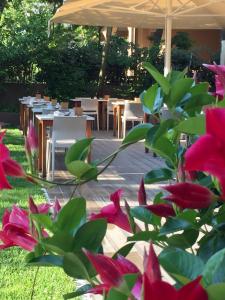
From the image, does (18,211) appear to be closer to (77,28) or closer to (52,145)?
(52,145)

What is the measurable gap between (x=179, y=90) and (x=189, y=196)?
30 cm

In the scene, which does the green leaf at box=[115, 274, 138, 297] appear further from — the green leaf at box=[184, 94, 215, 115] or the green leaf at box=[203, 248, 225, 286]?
the green leaf at box=[184, 94, 215, 115]

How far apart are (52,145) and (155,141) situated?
674 centimetres

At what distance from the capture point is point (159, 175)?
1.24m

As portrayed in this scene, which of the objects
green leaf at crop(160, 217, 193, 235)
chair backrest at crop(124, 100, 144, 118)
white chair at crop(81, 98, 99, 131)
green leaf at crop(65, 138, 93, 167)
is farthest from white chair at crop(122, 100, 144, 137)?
green leaf at crop(160, 217, 193, 235)

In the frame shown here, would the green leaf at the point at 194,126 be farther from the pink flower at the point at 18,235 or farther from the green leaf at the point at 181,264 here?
the pink flower at the point at 18,235

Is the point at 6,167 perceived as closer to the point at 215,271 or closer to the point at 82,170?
the point at 82,170

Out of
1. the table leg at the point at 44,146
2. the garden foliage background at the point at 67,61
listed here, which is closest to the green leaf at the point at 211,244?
the table leg at the point at 44,146

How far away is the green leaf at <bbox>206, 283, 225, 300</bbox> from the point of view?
614mm

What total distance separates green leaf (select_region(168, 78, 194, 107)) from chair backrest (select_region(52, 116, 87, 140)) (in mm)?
6698

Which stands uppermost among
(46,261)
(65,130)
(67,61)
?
(46,261)

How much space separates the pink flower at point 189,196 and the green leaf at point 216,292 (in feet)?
0.64

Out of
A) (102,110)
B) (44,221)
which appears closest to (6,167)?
(44,221)

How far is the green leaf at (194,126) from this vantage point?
0.85 m
